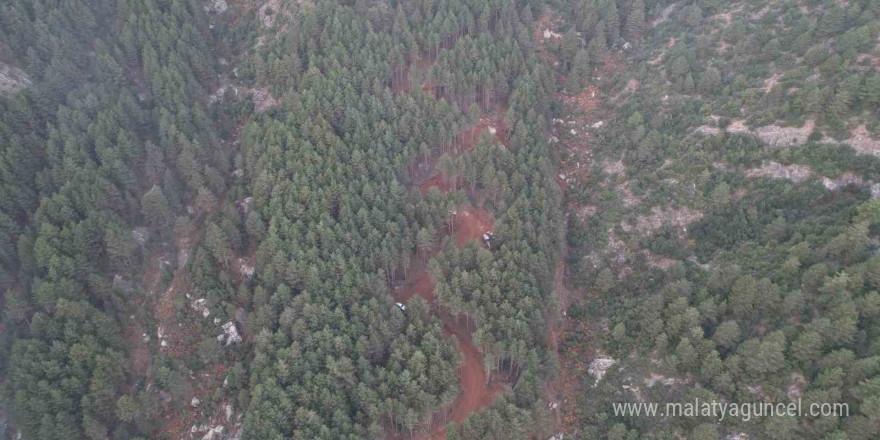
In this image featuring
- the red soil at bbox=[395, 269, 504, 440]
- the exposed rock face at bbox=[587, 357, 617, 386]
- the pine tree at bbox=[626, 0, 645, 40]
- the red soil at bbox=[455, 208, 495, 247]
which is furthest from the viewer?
the pine tree at bbox=[626, 0, 645, 40]

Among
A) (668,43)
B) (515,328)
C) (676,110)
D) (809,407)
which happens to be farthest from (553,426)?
(668,43)

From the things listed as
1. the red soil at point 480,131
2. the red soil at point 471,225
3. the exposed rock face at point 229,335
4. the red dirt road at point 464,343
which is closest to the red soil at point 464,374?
the red dirt road at point 464,343

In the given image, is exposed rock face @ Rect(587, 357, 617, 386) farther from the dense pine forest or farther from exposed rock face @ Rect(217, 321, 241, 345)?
exposed rock face @ Rect(217, 321, 241, 345)

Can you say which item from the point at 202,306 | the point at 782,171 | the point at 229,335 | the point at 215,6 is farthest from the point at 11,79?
the point at 782,171

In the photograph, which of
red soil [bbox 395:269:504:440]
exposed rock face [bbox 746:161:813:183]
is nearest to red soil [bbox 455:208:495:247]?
A: red soil [bbox 395:269:504:440]

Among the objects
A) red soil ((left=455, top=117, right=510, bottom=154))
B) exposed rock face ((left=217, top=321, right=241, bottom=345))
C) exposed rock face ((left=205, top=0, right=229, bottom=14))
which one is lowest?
exposed rock face ((left=217, top=321, right=241, bottom=345))

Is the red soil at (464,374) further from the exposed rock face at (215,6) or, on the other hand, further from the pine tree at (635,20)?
the exposed rock face at (215,6)
